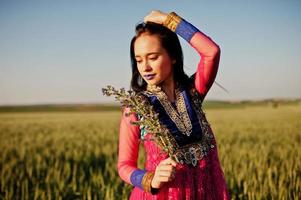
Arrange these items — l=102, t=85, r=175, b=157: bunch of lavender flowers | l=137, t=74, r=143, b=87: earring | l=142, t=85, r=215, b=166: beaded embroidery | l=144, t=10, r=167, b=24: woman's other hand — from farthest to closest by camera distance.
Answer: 1. l=137, t=74, r=143, b=87: earring
2. l=144, t=10, r=167, b=24: woman's other hand
3. l=142, t=85, r=215, b=166: beaded embroidery
4. l=102, t=85, r=175, b=157: bunch of lavender flowers

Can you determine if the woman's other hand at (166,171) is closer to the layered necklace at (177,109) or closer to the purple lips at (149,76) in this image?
the layered necklace at (177,109)

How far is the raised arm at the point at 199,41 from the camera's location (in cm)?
175

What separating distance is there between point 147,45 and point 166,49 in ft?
0.30

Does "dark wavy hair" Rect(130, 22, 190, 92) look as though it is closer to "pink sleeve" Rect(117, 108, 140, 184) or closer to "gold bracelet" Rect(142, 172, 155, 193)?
"pink sleeve" Rect(117, 108, 140, 184)

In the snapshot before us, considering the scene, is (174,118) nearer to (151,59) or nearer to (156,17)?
(151,59)

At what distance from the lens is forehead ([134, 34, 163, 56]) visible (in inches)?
68.7

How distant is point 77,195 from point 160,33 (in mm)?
2340

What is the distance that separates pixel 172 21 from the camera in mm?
1771

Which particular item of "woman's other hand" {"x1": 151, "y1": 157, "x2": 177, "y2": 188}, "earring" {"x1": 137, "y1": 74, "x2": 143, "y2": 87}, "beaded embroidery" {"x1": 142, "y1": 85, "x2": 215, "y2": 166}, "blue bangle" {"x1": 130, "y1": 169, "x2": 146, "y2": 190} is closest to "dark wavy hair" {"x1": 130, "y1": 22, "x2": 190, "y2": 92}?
"earring" {"x1": 137, "y1": 74, "x2": 143, "y2": 87}

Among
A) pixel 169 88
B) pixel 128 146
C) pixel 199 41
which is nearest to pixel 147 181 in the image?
pixel 128 146

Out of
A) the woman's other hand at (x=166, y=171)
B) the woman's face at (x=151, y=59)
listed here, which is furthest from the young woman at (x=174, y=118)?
the woman's other hand at (x=166, y=171)

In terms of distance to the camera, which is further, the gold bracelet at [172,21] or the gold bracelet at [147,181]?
the gold bracelet at [172,21]

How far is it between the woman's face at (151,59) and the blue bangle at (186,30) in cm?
10

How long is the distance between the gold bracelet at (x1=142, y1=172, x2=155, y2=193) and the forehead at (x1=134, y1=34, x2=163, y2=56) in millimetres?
482
